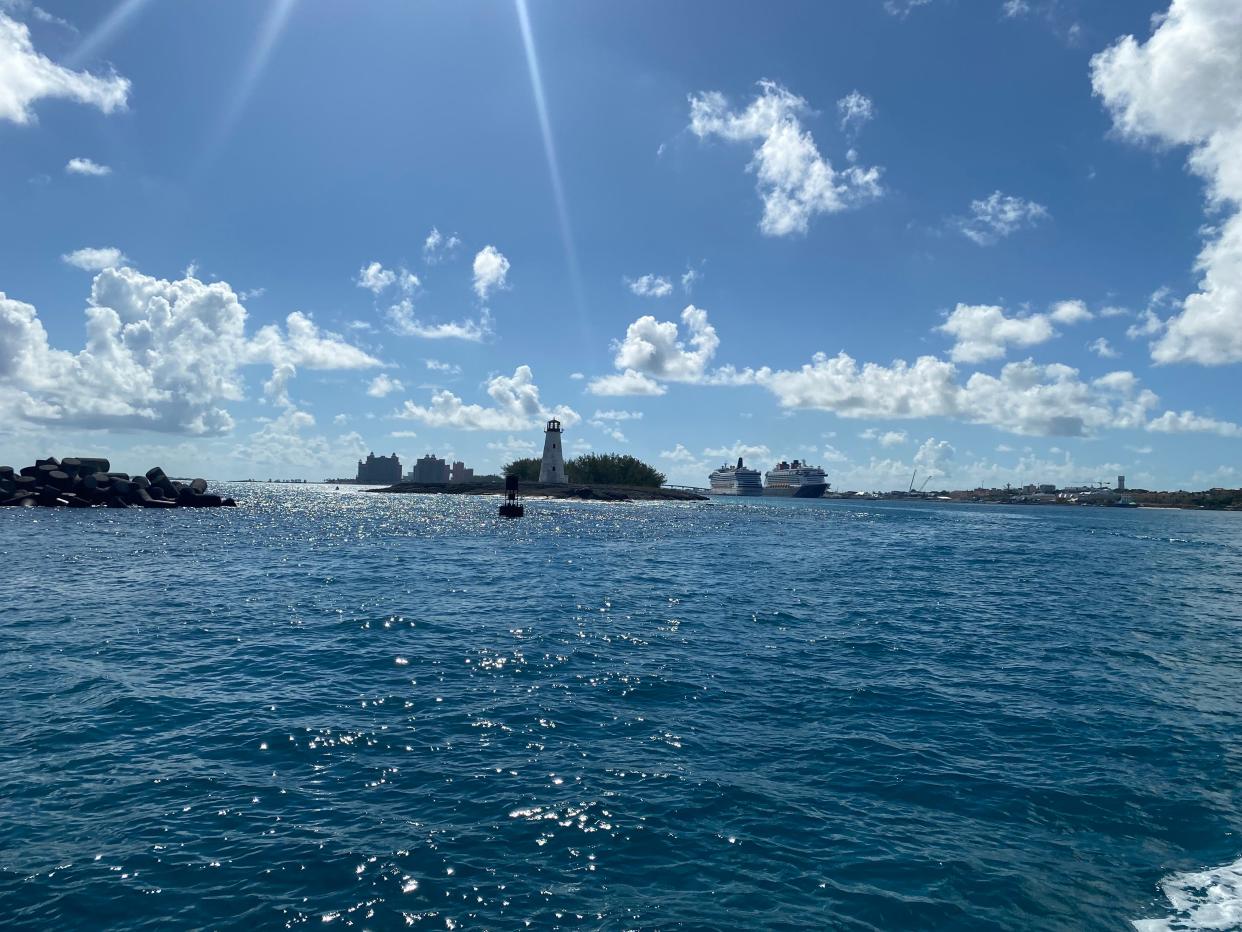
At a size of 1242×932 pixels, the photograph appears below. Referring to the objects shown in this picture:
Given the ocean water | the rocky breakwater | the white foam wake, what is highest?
the rocky breakwater

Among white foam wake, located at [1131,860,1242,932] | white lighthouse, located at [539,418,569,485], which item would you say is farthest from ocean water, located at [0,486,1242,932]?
white lighthouse, located at [539,418,569,485]

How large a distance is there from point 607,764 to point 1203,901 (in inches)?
387

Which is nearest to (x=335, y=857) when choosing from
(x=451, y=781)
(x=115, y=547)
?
(x=451, y=781)

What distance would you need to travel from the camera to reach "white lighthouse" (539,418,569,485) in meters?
181

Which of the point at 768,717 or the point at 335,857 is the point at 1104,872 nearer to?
the point at 768,717

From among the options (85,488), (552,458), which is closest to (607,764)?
(85,488)

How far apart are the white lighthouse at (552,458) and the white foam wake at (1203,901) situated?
171993 millimetres

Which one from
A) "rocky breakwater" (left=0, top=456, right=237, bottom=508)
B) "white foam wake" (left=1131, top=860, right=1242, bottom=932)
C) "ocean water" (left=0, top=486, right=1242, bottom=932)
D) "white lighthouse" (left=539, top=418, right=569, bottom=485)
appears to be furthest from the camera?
"white lighthouse" (left=539, top=418, right=569, bottom=485)

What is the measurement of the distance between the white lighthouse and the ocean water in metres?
149

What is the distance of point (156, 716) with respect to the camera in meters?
16.2

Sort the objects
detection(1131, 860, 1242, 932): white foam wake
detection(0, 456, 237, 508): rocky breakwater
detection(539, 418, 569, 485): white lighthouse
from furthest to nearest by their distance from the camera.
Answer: detection(539, 418, 569, 485): white lighthouse
detection(0, 456, 237, 508): rocky breakwater
detection(1131, 860, 1242, 932): white foam wake

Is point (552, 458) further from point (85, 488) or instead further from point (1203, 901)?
point (1203, 901)

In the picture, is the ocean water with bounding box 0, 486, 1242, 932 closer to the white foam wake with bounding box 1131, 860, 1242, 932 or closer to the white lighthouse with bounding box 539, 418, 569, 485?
the white foam wake with bounding box 1131, 860, 1242, 932

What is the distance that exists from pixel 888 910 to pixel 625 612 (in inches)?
860
